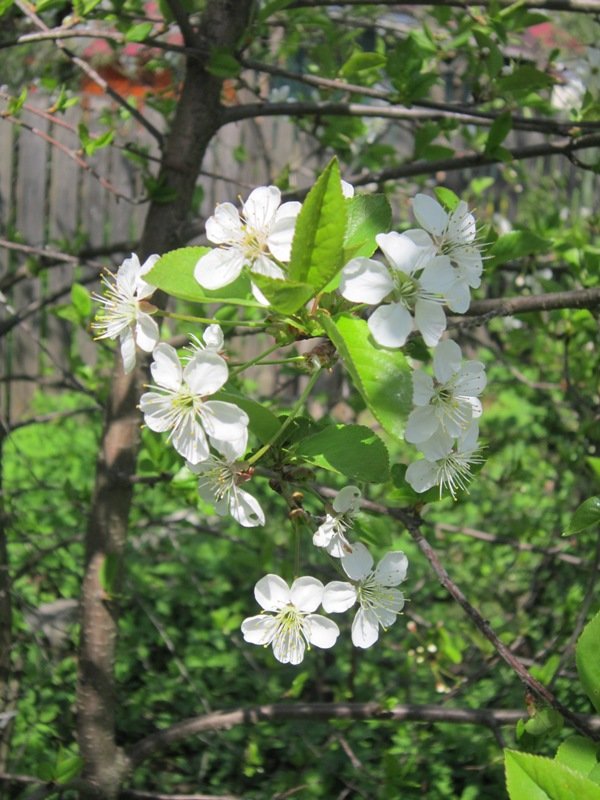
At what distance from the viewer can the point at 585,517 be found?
100 cm

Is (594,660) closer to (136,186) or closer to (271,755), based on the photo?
(271,755)

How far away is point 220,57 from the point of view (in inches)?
62.4

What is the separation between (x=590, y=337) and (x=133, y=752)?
153 cm

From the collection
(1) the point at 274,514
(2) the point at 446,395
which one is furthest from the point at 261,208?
(1) the point at 274,514

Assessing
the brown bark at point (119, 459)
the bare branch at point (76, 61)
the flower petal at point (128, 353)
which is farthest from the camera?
the brown bark at point (119, 459)

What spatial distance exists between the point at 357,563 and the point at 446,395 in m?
0.21

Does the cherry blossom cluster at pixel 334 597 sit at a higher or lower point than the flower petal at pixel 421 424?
lower

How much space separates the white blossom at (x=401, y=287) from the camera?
0.79 meters

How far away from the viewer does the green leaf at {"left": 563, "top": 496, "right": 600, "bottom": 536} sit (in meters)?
1.00

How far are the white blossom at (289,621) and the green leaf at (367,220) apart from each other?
354 mm

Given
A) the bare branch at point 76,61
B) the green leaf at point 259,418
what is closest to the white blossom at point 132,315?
the green leaf at point 259,418

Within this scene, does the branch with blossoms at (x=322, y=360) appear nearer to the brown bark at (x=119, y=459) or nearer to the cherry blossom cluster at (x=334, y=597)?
the cherry blossom cluster at (x=334, y=597)

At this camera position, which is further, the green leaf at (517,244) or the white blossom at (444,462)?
the green leaf at (517,244)

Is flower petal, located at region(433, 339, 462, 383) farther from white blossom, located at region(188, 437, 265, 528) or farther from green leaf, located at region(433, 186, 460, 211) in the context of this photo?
green leaf, located at region(433, 186, 460, 211)
